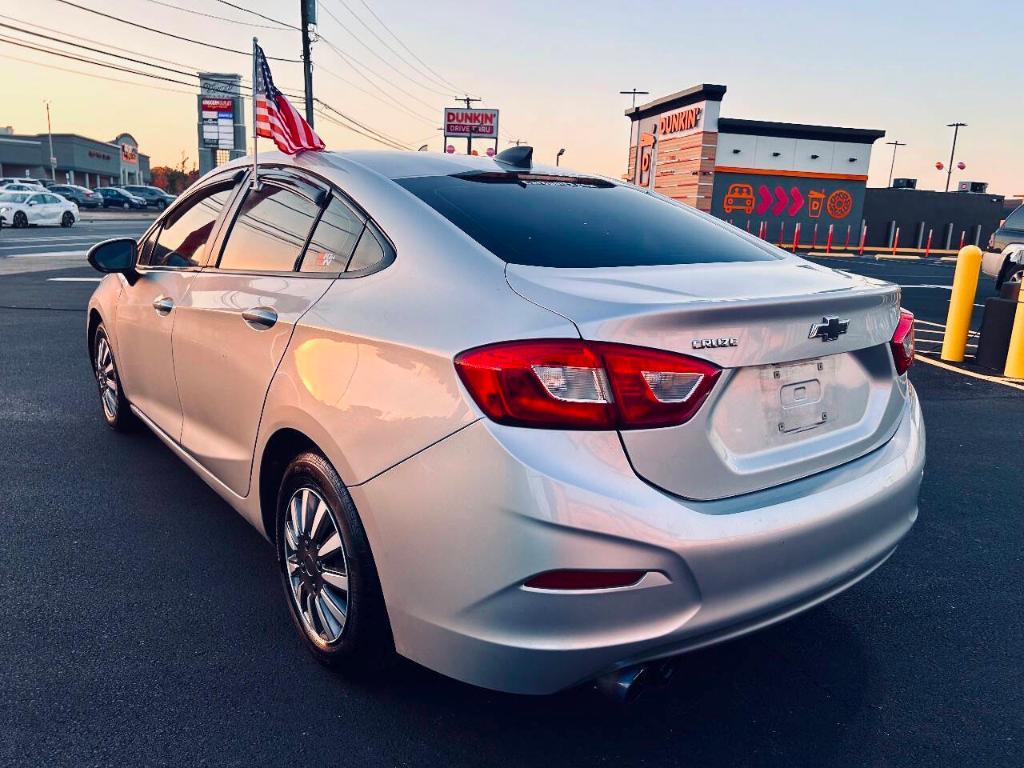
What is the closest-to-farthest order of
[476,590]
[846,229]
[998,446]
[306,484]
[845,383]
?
[476,590], [845,383], [306,484], [998,446], [846,229]

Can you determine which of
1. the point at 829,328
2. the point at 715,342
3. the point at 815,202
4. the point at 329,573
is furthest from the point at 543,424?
the point at 815,202

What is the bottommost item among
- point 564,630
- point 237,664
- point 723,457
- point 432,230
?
point 237,664

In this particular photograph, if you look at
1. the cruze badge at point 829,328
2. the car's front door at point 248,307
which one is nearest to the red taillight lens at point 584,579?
the cruze badge at point 829,328

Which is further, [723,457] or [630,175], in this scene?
[630,175]

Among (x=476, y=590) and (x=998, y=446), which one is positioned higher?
(x=476, y=590)

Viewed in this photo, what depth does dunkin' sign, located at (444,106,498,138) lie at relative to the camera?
69.5 meters

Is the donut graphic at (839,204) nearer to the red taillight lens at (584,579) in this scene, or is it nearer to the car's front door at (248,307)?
the car's front door at (248,307)

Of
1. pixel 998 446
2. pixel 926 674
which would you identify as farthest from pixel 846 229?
pixel 926 674

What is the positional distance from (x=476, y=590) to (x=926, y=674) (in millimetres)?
1707

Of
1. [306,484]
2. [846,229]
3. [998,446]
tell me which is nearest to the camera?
[306,484]

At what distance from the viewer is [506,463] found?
1.83 m

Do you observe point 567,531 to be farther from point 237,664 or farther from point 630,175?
point 630,175

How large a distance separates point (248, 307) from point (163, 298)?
1.00 meters

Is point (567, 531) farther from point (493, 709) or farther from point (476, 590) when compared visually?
point (493, 709)
